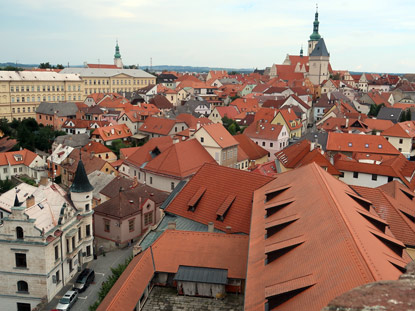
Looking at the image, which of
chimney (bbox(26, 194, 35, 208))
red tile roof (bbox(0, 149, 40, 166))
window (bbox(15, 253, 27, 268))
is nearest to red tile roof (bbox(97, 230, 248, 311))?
window (bbox(15, 253, 27, 268))

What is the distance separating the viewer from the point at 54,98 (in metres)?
120

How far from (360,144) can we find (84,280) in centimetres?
3892

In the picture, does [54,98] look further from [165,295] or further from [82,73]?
[165,295]

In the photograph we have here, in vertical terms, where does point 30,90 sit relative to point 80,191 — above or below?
above

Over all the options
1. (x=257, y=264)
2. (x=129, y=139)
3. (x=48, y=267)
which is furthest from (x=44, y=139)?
(x=257, y=264)

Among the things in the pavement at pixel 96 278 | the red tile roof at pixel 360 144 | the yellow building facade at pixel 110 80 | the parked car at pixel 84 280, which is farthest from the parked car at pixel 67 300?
the yellow building facade at pixel 110 80

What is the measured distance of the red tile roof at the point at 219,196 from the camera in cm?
2736

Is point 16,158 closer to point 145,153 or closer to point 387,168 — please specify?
point 145,153

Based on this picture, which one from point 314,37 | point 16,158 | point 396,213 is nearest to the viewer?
point 396,213

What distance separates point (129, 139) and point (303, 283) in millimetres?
71313

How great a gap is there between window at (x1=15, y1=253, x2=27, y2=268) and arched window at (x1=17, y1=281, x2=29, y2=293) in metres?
1.31

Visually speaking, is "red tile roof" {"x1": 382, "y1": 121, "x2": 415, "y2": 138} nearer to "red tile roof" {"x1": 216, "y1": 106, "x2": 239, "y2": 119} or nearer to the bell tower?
"red tile roof" {"x1": 216, "y1": 106, "x2": 239, "y2": 119}

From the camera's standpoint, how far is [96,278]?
32.1 meters

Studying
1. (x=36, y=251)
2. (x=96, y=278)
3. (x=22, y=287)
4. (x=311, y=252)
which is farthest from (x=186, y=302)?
(x=22, y=287)
